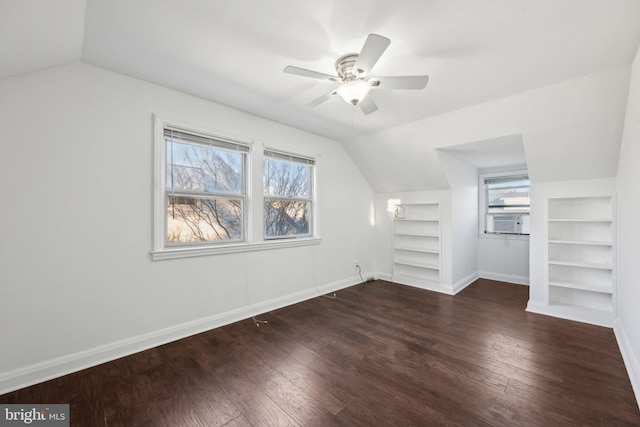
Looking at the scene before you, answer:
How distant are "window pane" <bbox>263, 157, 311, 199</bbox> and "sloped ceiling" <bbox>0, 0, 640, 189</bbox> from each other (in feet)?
3.68

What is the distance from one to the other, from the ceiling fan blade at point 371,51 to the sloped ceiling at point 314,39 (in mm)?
224

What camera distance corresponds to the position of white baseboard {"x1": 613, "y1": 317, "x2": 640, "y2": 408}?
1862 mm

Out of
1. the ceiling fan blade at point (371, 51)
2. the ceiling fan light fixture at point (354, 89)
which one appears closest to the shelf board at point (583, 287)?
the ceiling fan light fixture at point (354, 89)

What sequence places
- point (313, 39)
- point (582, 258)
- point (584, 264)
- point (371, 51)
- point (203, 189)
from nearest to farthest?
point (371, 51), point (313, 39), point (203, 189), point (584, 264), point (582, 258)

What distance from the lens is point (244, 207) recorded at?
3.27 meters

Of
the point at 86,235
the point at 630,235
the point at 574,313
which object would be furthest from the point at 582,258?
the point at 86,235

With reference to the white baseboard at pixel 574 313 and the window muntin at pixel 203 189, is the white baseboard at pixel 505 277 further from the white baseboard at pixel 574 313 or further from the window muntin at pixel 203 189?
the window muntin at pixel 203 189

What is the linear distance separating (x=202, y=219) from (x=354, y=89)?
82.9 inches

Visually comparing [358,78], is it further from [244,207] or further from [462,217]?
[462,217]

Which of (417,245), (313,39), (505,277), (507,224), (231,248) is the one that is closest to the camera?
(313,39)

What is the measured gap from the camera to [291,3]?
1551 mm

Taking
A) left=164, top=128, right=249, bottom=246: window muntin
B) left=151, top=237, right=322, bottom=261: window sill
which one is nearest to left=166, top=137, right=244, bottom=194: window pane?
left=164, top=128, right=249, bottom=246: window muntin

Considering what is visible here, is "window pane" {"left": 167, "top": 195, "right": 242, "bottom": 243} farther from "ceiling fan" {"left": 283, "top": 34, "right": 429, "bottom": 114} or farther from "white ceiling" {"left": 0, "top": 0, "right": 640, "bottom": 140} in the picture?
"ceiling fan" {"left": 283, "top": 34, "right": 429, "bottom": 114}

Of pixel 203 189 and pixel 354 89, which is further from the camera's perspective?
pixel 203 189
